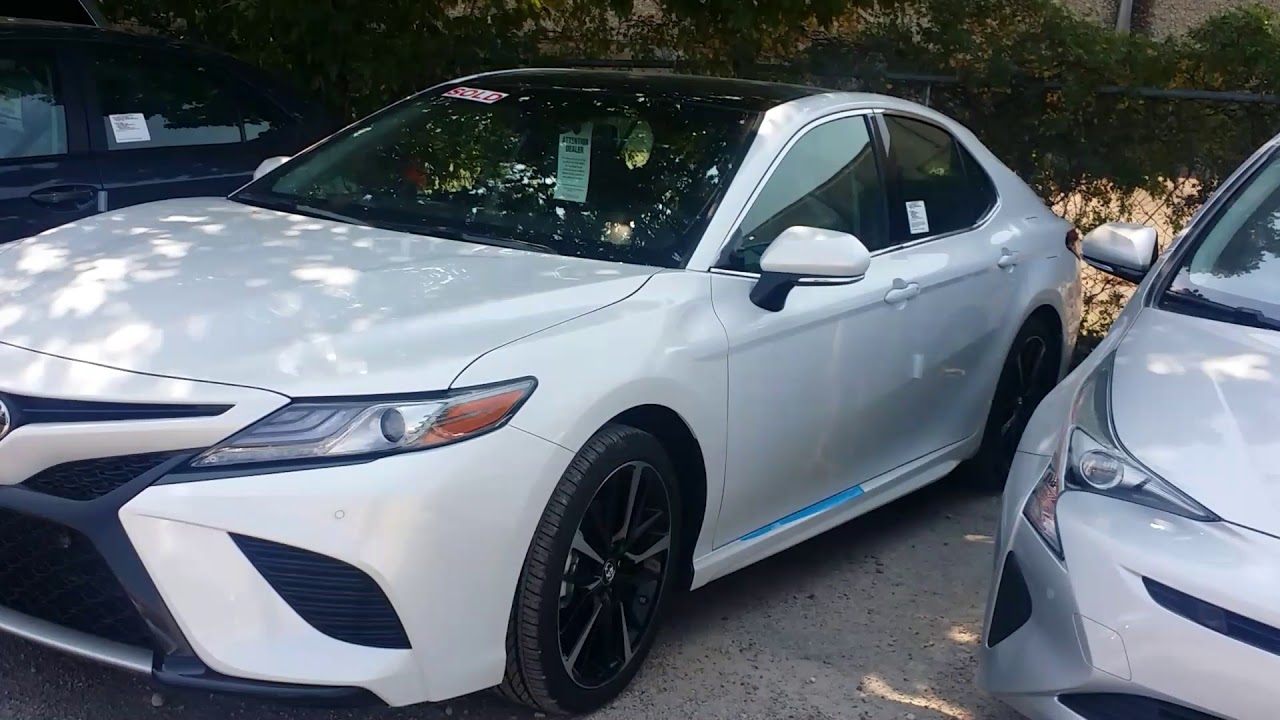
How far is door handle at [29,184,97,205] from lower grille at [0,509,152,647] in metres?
2.37

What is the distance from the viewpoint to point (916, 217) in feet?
15.5

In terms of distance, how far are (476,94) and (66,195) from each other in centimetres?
164

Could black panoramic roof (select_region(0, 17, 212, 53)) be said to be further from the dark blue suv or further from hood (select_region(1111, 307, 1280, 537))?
hood (select_region(1111, 307, 1280, 537))

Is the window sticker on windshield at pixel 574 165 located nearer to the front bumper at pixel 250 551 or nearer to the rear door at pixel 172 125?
the front bumper at pixel 250 551

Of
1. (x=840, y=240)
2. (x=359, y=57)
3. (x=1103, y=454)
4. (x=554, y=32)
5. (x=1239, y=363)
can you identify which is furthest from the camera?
(x=554, y=32)

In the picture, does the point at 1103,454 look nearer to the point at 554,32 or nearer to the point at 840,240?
the point at 840,240

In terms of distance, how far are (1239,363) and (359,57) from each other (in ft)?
17.0

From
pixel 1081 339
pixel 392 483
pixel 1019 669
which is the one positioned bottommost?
pixel 1081 339

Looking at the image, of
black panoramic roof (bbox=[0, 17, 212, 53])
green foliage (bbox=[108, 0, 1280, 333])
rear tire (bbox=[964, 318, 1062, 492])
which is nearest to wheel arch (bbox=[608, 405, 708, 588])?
rear tire (bbox=[964, 318, 1062, 492])

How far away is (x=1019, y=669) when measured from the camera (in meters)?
3.09

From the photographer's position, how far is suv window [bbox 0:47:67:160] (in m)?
5.09

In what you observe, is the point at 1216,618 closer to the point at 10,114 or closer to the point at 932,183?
the point at 932,183

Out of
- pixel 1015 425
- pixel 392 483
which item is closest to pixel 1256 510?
pixel 392 483

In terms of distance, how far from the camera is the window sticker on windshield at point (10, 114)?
5098 mm
